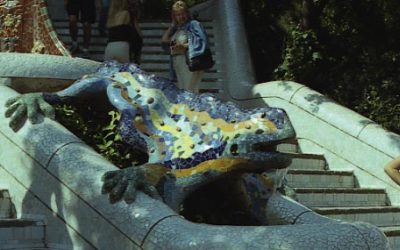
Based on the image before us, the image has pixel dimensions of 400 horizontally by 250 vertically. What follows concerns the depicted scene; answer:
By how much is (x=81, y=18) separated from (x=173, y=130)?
7.31 m

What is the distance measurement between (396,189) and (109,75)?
14.0 ft

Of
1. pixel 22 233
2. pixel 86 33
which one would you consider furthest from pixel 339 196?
pixel 86 33

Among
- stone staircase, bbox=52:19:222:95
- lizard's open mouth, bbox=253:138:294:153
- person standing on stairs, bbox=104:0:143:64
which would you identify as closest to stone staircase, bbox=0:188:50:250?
lizard's open mouth, bbox=253:138:294:153

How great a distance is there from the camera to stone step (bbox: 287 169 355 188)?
401 inches

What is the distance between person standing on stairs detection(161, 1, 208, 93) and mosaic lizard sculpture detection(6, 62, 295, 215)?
2287 mm

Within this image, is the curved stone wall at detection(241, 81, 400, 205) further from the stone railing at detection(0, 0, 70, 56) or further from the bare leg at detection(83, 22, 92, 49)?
the stone railing at detection(0, 0, 70, 56)

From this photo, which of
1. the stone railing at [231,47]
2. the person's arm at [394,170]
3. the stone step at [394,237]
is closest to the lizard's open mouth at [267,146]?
the person's arm at [394,170]

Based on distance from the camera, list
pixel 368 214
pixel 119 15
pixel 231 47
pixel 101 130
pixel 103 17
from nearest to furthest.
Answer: pixel 101 130 → pixel 368 214 → pixel 119 15 → pixel 231 47 → pixel 103 17

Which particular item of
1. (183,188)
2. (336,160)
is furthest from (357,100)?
(183,188)

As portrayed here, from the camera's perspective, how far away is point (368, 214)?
32.1 ft

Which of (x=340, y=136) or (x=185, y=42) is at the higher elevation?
(x=185, y=42)

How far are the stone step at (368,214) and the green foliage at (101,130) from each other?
83.7 inches

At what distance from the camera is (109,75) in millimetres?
8516

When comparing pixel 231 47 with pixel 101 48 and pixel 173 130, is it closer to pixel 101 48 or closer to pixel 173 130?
pixel 101 48
